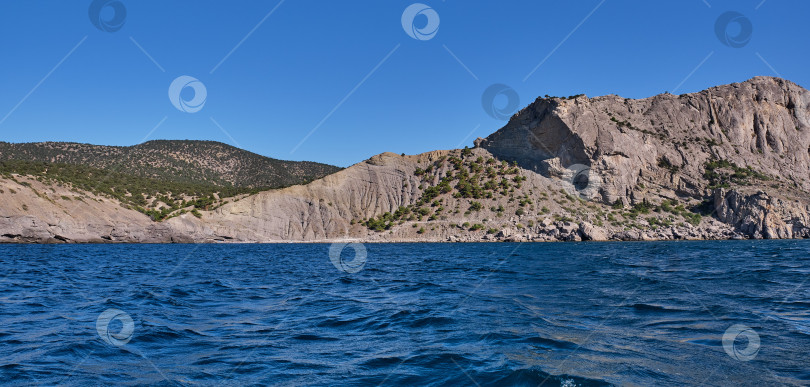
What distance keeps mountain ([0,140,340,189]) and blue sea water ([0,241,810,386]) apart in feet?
298

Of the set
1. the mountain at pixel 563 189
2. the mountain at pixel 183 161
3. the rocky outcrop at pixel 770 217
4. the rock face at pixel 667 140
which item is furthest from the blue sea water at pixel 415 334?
the mountain at pixel 183 161

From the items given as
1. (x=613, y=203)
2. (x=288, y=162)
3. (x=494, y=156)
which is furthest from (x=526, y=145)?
(x=288, y=162)

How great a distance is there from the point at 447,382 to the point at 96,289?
603 inches

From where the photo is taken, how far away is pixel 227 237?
7838cm

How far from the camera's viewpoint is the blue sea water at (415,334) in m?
6.91

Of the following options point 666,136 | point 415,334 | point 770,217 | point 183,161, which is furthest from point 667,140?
point 183,161

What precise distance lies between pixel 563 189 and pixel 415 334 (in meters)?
81.8

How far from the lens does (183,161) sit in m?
119

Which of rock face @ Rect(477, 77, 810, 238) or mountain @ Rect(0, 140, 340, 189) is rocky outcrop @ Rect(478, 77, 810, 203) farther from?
mountain @ Rect(0, 140, 340, 189)

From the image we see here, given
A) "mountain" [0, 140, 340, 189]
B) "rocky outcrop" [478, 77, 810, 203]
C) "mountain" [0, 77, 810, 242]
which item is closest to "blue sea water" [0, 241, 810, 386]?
"mountain" [0, 77, 810, 242]

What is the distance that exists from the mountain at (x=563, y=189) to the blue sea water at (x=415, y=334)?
5834 centimetres

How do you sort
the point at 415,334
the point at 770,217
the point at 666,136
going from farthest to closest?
the point at 666,136 < the point at 770,217 < the point at 415,334

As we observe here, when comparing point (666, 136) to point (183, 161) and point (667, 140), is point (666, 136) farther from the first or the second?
point (183, 161)

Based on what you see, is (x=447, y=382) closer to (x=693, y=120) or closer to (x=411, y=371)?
(x=411, y=371)
